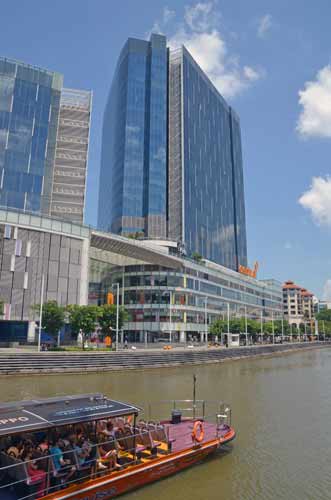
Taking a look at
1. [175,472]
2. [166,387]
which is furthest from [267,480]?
[166,387]

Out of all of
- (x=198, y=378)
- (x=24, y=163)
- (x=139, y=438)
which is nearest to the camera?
(x=139, y=438)

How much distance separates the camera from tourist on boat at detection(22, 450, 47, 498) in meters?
11.1

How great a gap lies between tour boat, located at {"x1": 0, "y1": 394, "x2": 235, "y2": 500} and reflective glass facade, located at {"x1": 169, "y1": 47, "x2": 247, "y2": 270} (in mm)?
110335

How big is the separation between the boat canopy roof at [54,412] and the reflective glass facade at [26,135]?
9456 cm

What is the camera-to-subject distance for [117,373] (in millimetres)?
42688

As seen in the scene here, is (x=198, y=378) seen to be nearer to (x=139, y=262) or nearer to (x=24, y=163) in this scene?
(x=139, y=262)

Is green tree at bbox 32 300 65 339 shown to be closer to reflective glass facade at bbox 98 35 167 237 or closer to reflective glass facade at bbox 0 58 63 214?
reflective glass facade at bbox 0 58 63 214

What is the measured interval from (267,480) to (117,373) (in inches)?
1193

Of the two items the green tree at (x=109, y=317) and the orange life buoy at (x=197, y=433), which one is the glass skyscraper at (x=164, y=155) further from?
the orange life buoy at (x=197, y=433)

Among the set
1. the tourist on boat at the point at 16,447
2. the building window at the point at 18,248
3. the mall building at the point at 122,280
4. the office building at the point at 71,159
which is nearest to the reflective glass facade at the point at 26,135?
the office building at the point at 71,159

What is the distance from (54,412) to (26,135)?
104567 mm

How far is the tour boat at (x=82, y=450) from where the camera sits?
11.3m

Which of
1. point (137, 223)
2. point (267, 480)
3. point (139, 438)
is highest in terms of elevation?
point (137, 223)

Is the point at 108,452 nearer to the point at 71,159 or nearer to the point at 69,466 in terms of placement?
the point at 69,466
